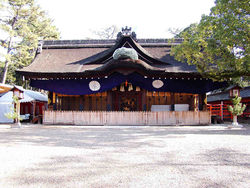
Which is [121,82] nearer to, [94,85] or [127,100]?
[94,85]

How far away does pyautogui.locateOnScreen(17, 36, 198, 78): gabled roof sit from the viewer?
45.3ft

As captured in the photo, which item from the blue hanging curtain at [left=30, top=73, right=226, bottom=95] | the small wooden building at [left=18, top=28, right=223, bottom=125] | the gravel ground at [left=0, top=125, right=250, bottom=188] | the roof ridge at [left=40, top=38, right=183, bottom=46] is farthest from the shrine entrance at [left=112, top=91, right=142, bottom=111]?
the gravel ground at [left=0, top=125, right=250, bottom=188]

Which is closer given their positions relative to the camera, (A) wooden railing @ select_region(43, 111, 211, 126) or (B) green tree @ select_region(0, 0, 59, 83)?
(A) wooden railing @ select_region(43, 111, 211, 126)

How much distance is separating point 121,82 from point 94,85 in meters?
1.99

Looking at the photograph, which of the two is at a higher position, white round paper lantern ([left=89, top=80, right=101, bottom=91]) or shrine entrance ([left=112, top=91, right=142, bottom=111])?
white round paper lantern ([left=89, top=80, right=101, bottom=91])

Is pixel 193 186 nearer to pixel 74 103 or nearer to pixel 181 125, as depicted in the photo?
pixel 181 125

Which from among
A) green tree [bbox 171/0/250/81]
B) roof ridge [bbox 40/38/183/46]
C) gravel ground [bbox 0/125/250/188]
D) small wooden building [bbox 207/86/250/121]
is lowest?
gravel ground [bbox 0/125/250/188]

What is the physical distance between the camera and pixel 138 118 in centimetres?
1250

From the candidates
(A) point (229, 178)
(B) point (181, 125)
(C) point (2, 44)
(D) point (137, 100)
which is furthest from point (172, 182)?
(C) point (2, 44)

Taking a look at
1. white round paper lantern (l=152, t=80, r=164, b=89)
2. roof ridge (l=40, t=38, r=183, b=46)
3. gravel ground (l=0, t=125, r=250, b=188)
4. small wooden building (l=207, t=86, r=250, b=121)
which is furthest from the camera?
roof ridge (l=40, t=38, r=183, b=46)

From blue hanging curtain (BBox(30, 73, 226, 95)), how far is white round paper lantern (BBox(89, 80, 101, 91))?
16 cm

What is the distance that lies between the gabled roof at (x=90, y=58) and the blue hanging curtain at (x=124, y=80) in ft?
2.25

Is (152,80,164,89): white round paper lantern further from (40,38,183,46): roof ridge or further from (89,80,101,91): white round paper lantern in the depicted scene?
(40,38,183,46): roof ridge

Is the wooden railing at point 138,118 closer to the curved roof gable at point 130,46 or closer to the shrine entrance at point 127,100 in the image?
the shrine entrance at point 127,100
